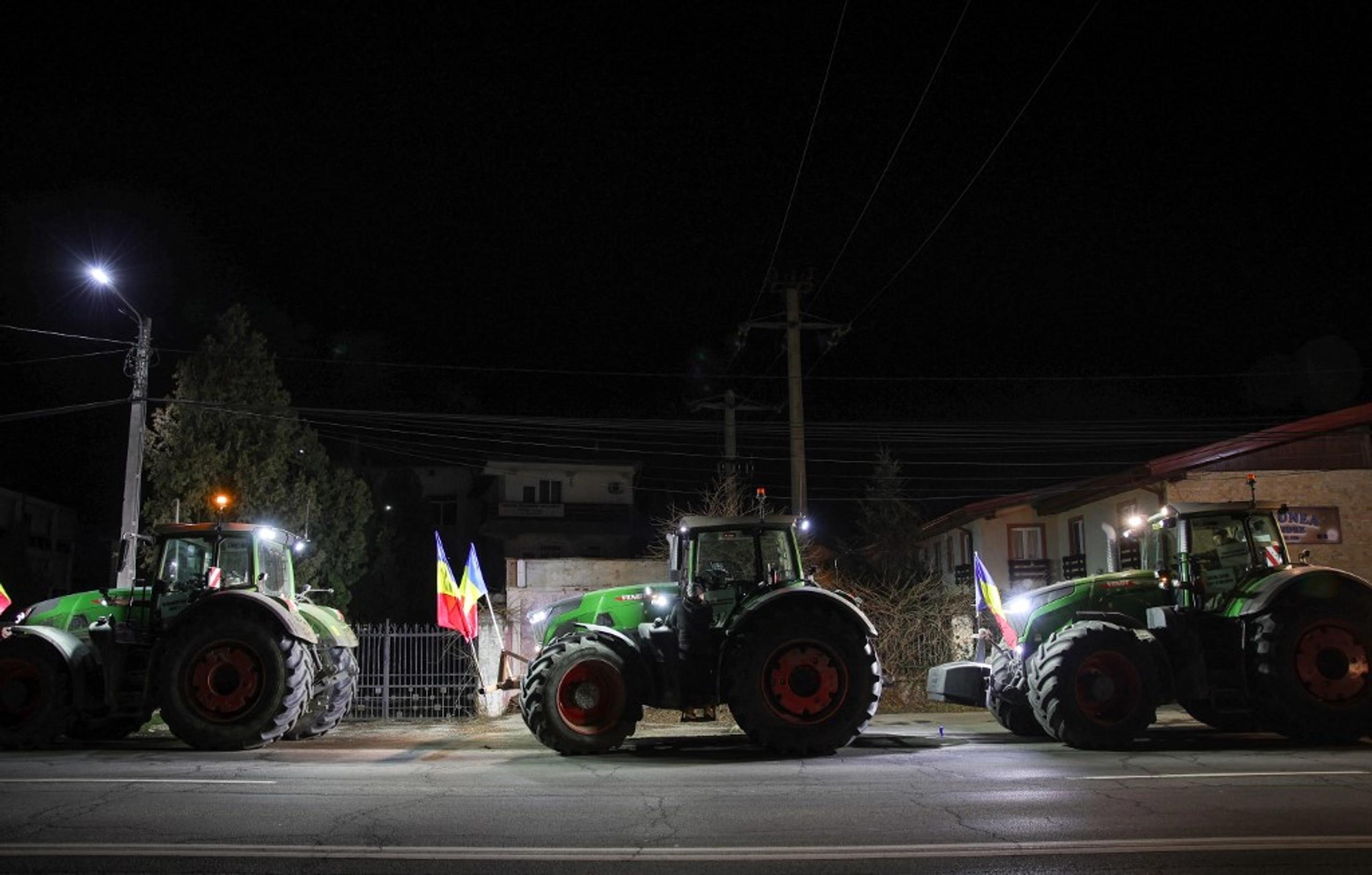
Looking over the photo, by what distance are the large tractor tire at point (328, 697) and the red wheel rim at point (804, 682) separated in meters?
6.41

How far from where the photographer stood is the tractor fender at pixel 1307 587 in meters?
12.1

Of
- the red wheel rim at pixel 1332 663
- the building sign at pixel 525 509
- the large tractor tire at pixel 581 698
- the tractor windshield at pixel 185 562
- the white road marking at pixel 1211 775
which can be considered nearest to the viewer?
the white road marking at pixel 1211 775

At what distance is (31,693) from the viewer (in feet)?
42.5

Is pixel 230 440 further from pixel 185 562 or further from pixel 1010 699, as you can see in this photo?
pixel 1010 699

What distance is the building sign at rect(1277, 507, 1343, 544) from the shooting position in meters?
22.2

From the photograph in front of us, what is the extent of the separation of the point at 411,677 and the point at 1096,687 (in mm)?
11205

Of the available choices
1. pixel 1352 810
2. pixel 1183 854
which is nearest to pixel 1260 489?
pixel 1352 810

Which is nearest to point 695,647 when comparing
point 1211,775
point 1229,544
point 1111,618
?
point 1111,618

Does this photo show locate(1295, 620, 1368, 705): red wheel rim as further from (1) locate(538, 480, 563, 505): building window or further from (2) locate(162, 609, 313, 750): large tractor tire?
(1) locate(538, 480, 563, 505): building window

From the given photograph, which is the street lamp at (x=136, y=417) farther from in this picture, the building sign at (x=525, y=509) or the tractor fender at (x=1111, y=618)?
the building sign at (x=525, y=509)

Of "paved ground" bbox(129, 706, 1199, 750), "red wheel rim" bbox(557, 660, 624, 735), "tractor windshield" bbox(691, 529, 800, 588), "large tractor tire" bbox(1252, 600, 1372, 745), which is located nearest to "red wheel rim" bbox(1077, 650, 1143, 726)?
"large tractor tire" bbox(1252, 600, 1372, 745)

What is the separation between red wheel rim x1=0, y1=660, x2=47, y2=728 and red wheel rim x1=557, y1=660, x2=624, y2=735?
6.42m

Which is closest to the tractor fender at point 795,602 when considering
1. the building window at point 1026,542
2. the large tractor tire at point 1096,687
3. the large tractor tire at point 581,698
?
the large tractor tire at point 581,698

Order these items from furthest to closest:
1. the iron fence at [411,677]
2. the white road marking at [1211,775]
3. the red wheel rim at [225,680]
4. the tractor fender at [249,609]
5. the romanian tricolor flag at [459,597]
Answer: the iron fence at [411,677] < the romanian tricolor flag at [459,597] < the tractor fender at [249,609] < the red wheel rim at [225,680] < the white road marking at [1211,775]
